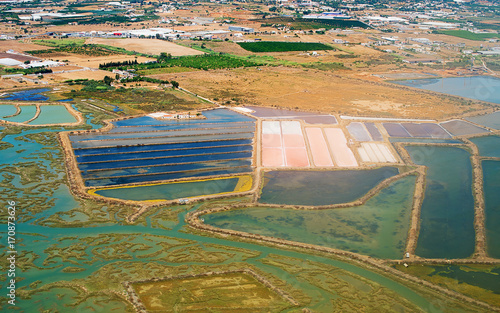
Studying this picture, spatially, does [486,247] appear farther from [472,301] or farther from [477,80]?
[477,80]

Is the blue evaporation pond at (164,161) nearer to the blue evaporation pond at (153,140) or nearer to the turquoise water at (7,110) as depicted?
the blue evaporation pond at (153,140)

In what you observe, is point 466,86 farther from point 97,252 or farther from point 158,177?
point 97,252

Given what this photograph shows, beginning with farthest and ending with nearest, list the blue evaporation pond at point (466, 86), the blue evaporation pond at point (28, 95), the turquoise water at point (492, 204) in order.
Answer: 1. the blue evaporation pond at point (466, 86)
2. the blue evaporation pond at point (28, 95)
3. the turquoise water at point (492, 204)

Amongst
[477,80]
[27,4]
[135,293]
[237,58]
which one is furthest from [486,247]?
[27,4]

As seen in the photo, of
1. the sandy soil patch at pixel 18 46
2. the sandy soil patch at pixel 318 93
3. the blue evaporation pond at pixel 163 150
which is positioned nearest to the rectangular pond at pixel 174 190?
the blue evaporation pond at pixel 163 150

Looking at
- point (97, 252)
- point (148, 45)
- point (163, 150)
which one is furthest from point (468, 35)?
point (97, 252)

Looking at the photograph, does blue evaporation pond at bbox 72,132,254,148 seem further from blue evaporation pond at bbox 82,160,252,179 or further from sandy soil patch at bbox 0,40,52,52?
sandy soil patch at bbox 0,40,52,52
